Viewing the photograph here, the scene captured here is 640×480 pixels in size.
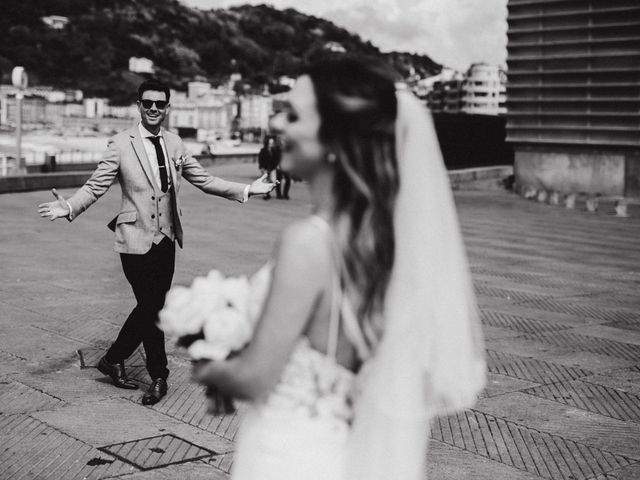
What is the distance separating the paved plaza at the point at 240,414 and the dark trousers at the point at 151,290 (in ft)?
0.93

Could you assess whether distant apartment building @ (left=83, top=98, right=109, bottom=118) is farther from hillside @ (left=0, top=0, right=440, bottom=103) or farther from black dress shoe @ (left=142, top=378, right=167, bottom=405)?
black dress shoe @ (left=142, top=378, right=167, bottom=405)

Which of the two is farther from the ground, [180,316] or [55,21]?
[55,21]

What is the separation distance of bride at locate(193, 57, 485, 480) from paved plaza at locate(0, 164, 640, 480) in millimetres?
2269

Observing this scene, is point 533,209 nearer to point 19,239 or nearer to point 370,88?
point 19,239

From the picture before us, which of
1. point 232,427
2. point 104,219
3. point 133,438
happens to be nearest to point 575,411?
point 232,427

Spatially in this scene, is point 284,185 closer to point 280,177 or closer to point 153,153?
point 280,177

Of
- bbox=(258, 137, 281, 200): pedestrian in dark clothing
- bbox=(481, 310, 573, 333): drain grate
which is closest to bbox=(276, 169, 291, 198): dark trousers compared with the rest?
bbox=(258, 137, 281, 200): pedestrian in dark clothing

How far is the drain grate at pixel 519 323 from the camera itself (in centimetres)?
797

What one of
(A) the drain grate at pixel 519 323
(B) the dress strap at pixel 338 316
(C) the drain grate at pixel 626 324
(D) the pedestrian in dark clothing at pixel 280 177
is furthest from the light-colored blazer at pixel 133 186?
(D) the pedestrian in dark clothing at pixel 280 177

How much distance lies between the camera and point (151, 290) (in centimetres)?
554

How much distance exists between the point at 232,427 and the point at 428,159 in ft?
10.6

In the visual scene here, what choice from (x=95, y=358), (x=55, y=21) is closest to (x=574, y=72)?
(x=95, y=358)

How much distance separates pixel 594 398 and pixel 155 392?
2810 mm

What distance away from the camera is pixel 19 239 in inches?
518
